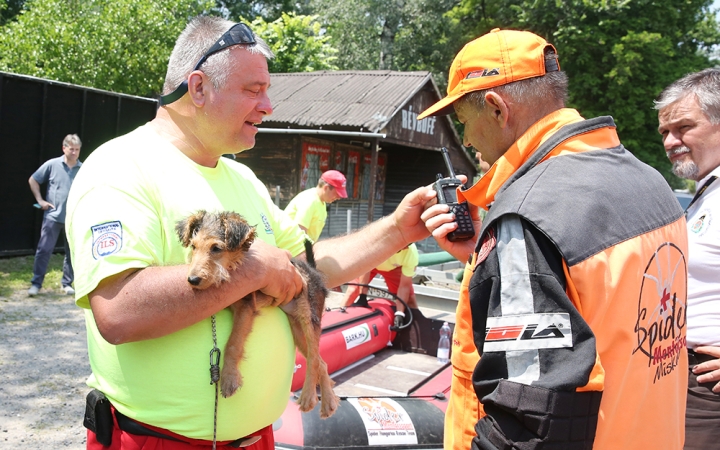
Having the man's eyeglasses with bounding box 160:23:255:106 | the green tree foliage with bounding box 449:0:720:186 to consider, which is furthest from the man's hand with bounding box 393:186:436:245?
the green tree foliage with bounding box 449:0:720:186

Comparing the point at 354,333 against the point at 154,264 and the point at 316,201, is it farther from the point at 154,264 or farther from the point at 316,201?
the point at 154,264

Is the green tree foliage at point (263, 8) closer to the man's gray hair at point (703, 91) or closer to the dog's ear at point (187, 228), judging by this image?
the man's gray hair at point (703, 91)

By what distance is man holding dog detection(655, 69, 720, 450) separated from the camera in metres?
2.89

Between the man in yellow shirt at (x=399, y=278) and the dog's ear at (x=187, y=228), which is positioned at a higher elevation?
the dog's ear at (x=187, y=228)

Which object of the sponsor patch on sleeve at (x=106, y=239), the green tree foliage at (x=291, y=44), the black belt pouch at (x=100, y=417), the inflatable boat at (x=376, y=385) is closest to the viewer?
the sponsor patch on sleeve at (x=106, y=239)

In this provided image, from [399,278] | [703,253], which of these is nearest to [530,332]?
[703,253]

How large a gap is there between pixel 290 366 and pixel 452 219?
934 millimetres

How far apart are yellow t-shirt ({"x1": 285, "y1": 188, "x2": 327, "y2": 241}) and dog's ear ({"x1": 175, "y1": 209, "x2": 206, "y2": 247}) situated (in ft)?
21.0

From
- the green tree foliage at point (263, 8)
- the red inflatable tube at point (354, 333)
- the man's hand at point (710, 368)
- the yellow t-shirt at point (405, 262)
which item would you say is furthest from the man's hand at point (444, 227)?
the green tree foliage at point (263, 8)

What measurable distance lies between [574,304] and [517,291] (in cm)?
18

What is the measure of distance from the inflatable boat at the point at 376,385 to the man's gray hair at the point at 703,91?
10.2 feet

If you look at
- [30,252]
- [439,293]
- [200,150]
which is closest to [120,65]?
[30,252]

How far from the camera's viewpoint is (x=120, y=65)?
18125 mm

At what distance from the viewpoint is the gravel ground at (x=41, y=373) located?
510 centimetres
